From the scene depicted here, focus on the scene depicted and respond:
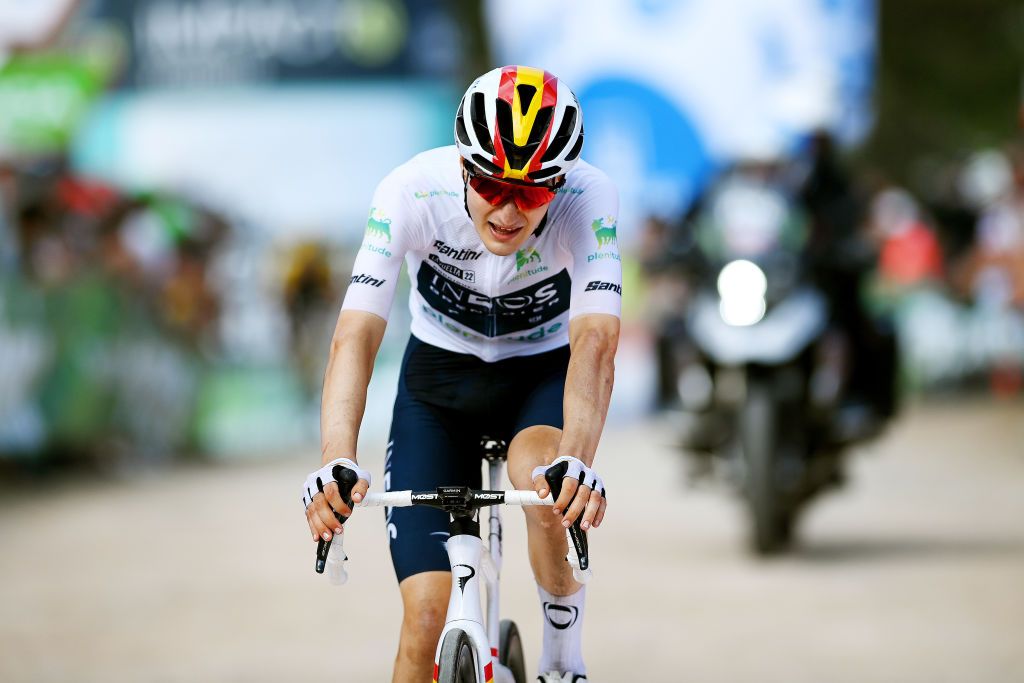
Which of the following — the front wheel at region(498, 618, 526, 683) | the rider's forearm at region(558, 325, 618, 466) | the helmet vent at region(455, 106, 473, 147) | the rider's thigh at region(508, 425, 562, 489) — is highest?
the helmet vent at region(455, 106, 473, 147)

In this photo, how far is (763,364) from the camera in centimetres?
969

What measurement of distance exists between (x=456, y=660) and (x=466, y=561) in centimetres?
34

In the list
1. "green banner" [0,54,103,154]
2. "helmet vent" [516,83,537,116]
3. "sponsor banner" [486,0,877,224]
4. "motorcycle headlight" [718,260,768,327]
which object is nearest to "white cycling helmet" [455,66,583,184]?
"helmet vent" [516,83,537,116]

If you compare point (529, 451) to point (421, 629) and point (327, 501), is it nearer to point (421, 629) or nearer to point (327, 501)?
point (421, 629)

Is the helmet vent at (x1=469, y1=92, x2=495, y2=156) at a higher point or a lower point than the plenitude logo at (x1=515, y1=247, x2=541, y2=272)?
higher

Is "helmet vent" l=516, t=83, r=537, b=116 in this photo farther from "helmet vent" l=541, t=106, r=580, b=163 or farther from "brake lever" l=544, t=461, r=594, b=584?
"brake lever" l=544, t=461, r=594, b=584

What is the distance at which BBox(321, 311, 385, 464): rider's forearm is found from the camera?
15.3 feet

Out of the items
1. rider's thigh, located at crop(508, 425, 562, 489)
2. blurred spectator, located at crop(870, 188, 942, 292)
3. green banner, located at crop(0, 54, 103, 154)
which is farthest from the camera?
green banner, located at crop(0, 54, 103, 154)

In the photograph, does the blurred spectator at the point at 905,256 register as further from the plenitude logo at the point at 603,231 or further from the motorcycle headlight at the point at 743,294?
the plenitude logo at the point at 603,231

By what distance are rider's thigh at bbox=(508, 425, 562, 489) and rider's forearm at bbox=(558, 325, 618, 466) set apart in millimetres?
97

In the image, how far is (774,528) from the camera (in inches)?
388

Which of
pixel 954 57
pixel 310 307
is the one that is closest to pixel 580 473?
pixel 310 307

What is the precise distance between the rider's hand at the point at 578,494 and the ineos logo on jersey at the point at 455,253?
859 mm

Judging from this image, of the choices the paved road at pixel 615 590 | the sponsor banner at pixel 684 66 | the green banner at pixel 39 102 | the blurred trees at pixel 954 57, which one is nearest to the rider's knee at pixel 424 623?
the paved road at pixel 615 590
